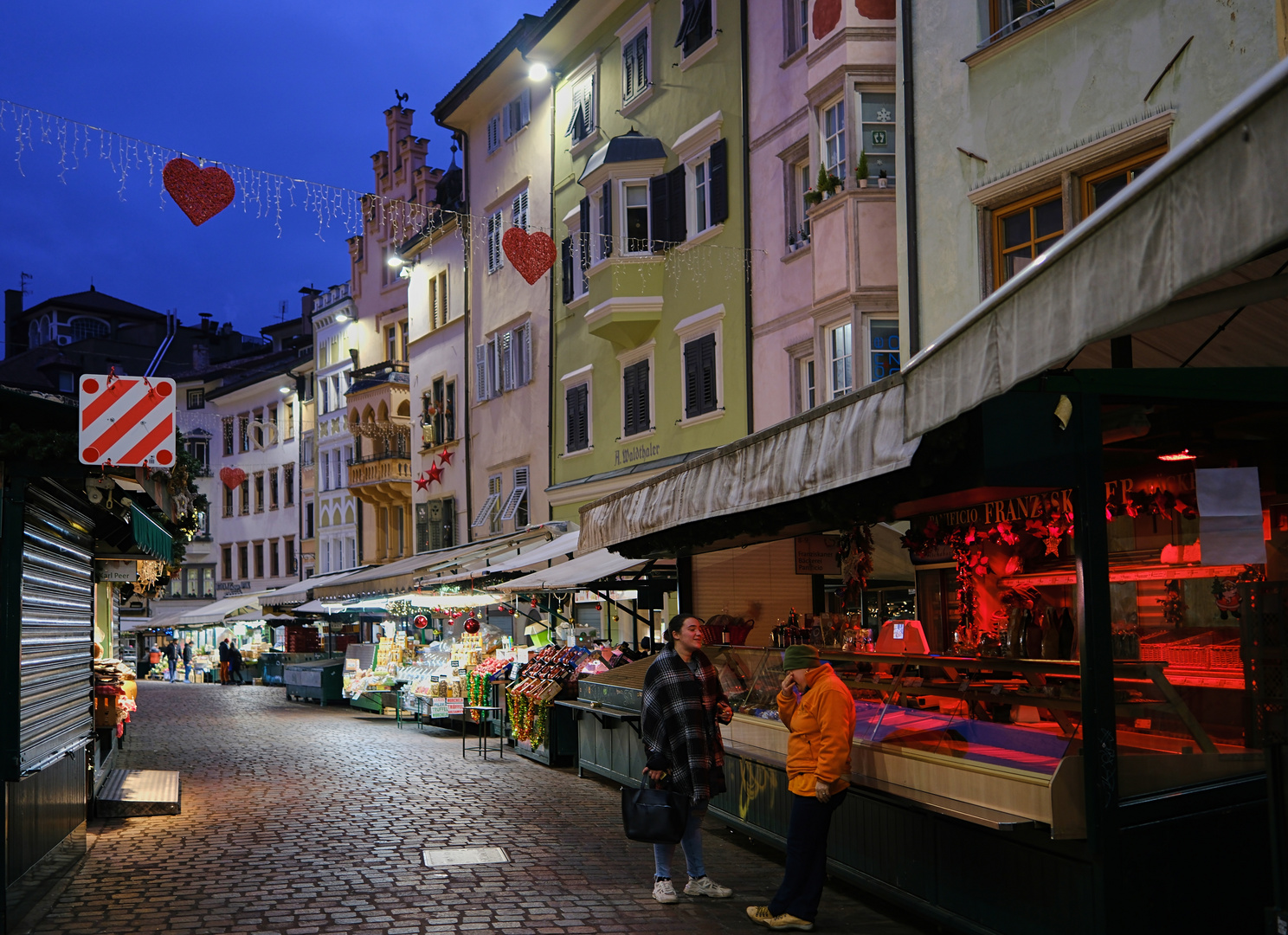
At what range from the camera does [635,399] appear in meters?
25.9

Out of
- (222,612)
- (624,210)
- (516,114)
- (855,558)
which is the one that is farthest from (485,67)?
(855,558)

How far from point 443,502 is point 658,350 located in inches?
531

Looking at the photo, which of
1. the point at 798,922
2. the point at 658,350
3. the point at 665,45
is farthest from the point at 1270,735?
the point at 665,45

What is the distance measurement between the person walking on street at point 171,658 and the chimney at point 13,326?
29.6 meters

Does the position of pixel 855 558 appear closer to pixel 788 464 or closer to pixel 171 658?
pixel 788 464

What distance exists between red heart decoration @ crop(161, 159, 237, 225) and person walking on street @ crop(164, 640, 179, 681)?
46913mm

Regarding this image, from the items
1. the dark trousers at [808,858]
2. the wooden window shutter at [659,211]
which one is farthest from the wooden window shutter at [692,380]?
the dark trousers at [808,858]

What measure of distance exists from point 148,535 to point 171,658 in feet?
168

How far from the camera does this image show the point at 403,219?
41.6 meters

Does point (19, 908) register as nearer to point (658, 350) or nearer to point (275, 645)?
point (658, 350)

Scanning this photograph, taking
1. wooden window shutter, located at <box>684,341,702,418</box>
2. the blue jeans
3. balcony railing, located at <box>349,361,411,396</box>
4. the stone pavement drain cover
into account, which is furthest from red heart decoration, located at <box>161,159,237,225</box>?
balcony railing, located at <box>349,361,411,396</box>

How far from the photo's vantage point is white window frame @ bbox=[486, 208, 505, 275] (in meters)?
33.0

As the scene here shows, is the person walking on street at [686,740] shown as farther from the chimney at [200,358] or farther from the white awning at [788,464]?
the chimney at [200,358]

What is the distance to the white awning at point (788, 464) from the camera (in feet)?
23.5
